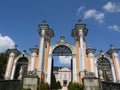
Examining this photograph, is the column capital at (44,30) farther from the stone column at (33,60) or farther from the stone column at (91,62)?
the stone column at (91,62)

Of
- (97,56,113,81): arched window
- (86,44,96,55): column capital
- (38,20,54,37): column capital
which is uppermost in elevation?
(38,20,54,37): column capital

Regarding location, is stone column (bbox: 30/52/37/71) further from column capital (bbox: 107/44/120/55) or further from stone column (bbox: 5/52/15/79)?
column capital (bbox: 107/44/120/55)

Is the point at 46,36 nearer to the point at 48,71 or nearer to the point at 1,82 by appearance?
the point at 48,71

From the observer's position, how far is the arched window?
26.5 m

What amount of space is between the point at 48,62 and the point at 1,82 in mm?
9804

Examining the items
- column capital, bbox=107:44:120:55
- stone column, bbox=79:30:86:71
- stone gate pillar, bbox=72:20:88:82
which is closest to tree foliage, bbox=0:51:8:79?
stone gate pillar, bbox=72:20:88:82

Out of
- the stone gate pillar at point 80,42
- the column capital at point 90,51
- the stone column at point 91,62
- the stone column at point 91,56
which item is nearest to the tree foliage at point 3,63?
the stone gate pillar at point 80,42

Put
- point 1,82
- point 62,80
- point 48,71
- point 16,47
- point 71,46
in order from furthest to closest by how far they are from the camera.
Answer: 1. point 62,80
2. point 16,47
3. point 71,46
4. point 48,71
5. point 1,82

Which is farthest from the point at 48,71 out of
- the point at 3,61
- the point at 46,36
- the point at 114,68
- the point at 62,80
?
the point at 62,80

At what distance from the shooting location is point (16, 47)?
2850cm

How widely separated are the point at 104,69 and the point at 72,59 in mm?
6132

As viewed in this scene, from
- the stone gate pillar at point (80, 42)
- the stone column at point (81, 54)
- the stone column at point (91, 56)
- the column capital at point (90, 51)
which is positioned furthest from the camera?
the column capital at point (90, 51)

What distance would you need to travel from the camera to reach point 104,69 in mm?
26750

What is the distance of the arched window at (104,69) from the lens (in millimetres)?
26547
